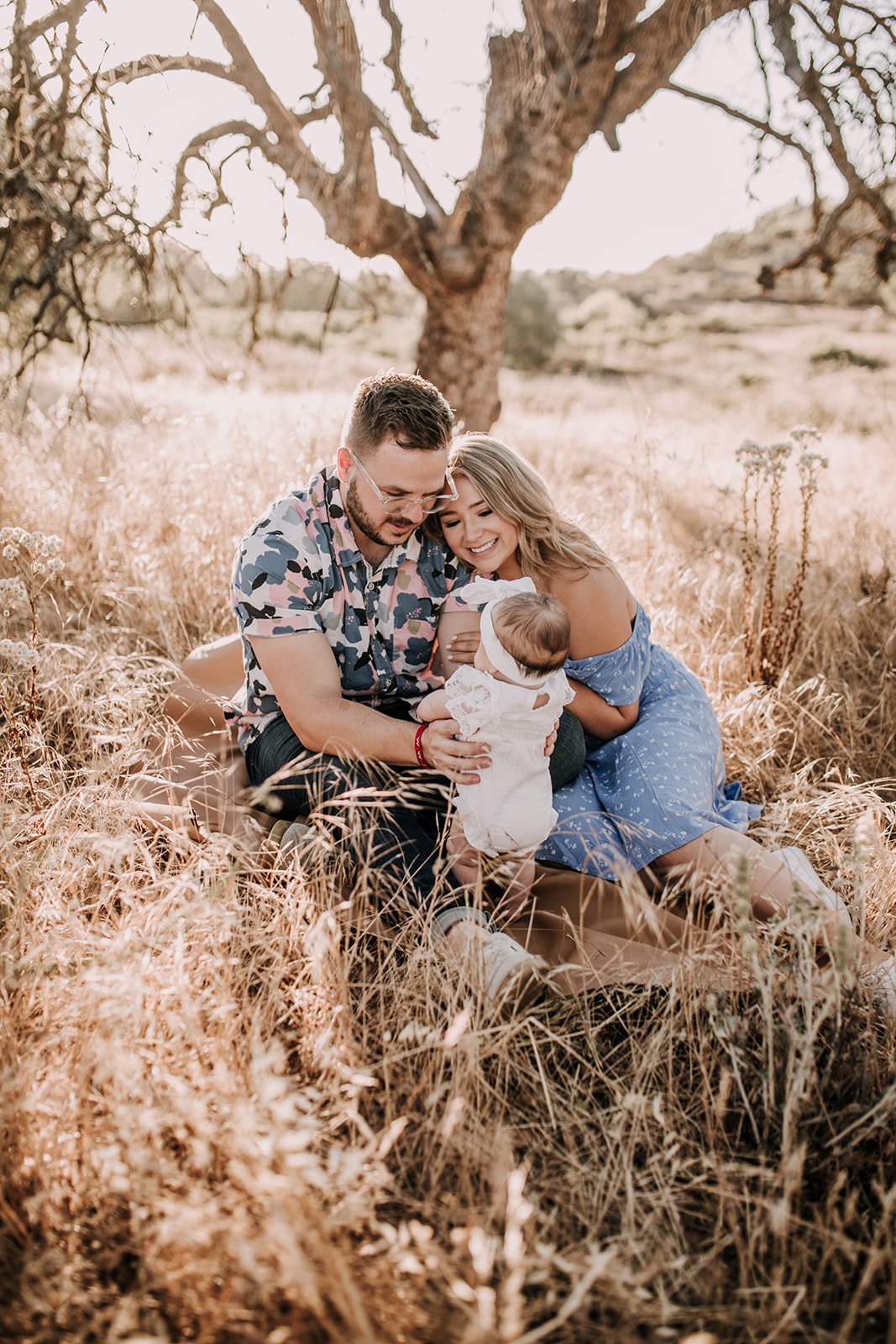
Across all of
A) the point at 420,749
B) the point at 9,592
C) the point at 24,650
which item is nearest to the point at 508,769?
the point at 420,749

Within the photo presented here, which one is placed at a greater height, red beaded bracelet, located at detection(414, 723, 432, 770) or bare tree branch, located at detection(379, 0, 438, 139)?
bare tree branch, located at detection(379, 0, 438, 139)

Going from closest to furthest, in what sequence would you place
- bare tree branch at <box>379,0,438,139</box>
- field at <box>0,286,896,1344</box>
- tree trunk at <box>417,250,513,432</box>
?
1. field at <box>0,286,896,1344</box>
2. bare tree branch at <box>379,0,438,139</box>
3. tree trunk at <box>417,250,513,432</box>

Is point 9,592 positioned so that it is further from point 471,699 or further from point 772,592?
point 772,592

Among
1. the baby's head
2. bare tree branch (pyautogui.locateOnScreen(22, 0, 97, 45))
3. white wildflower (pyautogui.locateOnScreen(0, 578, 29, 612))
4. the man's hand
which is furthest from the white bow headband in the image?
bare tree branch (pyautogui.locateOnScreen(22, 0, 97, 45))

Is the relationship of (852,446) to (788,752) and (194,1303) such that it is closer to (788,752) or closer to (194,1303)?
(788,752)

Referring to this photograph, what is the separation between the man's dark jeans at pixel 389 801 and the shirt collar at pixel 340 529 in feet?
1.88

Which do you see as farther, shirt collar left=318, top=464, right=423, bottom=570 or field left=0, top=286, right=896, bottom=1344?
shirt collar left=318, top=464, right=423, bottom=570

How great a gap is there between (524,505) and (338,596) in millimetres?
709

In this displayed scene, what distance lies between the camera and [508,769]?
2379mm

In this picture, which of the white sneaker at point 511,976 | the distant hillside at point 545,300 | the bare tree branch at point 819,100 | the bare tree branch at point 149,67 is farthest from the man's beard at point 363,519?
the bare tree branch at point 819,100

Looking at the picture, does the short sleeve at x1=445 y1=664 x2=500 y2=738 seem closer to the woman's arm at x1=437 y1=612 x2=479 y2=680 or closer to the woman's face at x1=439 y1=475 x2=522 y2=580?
the woman's arm at x1=437 y1=612 x2=479 y2=680

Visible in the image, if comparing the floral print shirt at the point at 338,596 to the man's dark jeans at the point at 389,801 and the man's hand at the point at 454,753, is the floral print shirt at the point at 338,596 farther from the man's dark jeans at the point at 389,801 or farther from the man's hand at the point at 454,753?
the man's hand at the point at 454,753

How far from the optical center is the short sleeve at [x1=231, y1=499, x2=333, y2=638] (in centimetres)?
255

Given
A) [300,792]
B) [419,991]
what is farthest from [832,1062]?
[300,792]
